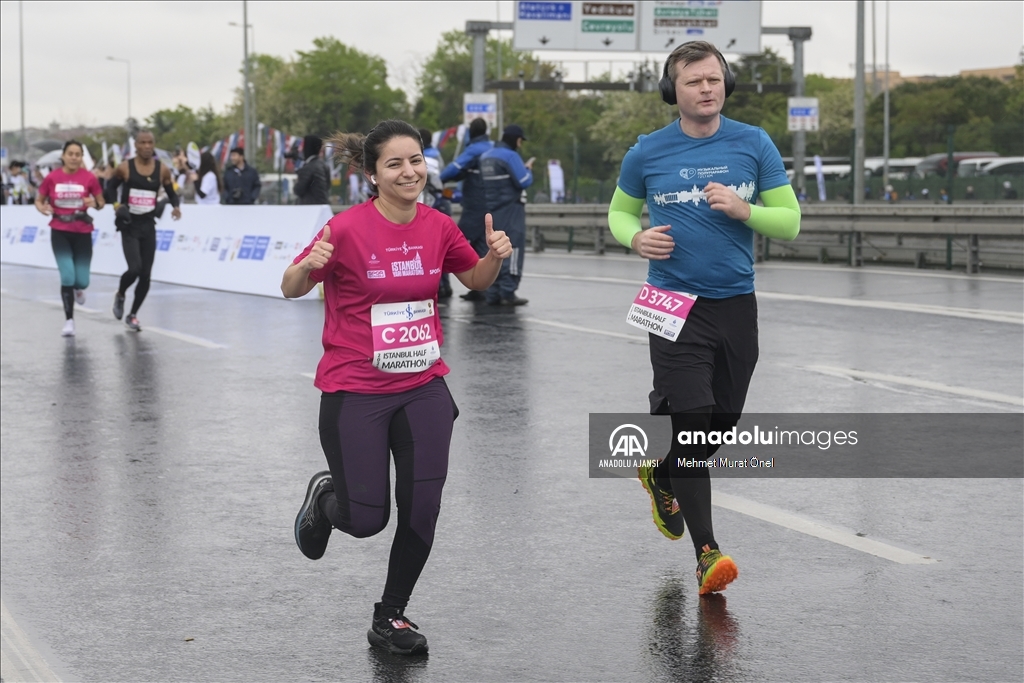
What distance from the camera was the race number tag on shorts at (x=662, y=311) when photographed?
17.3ft

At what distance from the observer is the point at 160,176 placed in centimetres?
1412

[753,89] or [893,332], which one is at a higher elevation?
[753,89]

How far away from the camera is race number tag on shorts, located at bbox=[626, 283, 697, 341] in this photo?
17.3 ft

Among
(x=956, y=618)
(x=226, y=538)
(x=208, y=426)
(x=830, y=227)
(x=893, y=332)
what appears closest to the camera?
(x=956, y=618)

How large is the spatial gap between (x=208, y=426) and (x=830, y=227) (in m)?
13.5

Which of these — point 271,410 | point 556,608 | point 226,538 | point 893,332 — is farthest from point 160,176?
point 556,608

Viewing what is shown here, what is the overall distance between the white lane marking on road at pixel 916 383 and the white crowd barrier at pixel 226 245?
7.95 meters

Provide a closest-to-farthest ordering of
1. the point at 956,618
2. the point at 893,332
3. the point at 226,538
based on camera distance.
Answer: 1. the point at 956,618
2. the point at 226,538
3. the point at 893,332

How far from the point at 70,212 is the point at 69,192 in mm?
238

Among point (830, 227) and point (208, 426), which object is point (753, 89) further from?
point (208, 426)

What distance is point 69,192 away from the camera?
13969mm

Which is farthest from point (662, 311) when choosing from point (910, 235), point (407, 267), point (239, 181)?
point (239, 181)

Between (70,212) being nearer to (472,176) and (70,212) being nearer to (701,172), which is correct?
(472,176)

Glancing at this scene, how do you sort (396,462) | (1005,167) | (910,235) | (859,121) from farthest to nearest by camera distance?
(859,121) < (1005,167) < (910,235) < (396,462)
